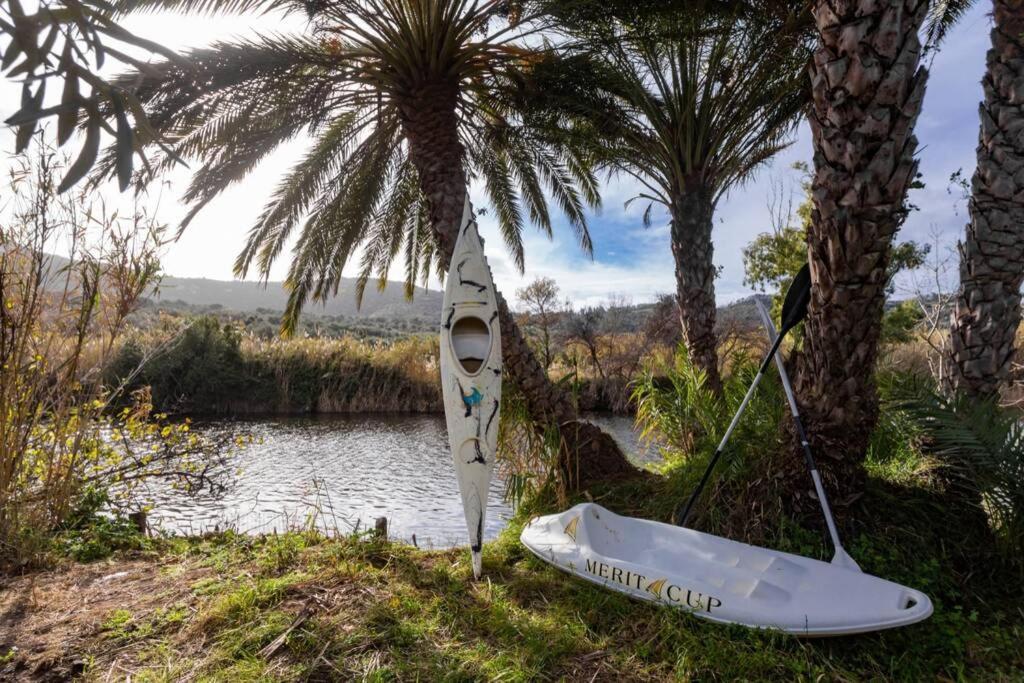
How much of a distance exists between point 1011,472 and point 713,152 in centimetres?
444

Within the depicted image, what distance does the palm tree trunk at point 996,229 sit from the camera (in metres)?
3.58

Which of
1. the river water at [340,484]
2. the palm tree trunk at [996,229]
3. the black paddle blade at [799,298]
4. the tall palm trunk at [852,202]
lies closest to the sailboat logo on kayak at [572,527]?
the tall palm trunk at [852,202]

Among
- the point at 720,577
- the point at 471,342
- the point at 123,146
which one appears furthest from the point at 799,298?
the point at 123,146

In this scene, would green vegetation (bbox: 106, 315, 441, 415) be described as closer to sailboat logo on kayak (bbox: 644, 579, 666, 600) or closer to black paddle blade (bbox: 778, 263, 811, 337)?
black paddle blade (bbox: 778, 263, 811, 337)

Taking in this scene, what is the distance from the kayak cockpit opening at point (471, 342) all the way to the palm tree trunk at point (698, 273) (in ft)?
10.5

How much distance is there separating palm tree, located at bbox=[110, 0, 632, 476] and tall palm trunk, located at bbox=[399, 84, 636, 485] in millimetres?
13

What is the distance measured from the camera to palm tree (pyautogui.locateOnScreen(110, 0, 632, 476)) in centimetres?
487

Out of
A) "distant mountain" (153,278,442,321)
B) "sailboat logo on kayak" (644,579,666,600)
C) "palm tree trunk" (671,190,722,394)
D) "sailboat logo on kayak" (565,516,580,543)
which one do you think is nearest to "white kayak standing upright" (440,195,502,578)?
"sailboat logo on kayak" (565,516,580,543)

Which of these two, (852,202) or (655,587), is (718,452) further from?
(852,202)

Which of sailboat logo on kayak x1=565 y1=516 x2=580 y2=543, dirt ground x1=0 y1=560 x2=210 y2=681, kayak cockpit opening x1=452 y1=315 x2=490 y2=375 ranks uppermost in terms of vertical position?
kayak cockpit opening x1=452 y1=315 x2=490 y2=375

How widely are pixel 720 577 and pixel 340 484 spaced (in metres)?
6.59

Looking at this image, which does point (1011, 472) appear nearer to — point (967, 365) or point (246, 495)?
point (967, 365)

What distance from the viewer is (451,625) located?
9.26 feet

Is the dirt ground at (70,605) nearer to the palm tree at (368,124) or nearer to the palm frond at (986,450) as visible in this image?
the palm tree at (368,124)
